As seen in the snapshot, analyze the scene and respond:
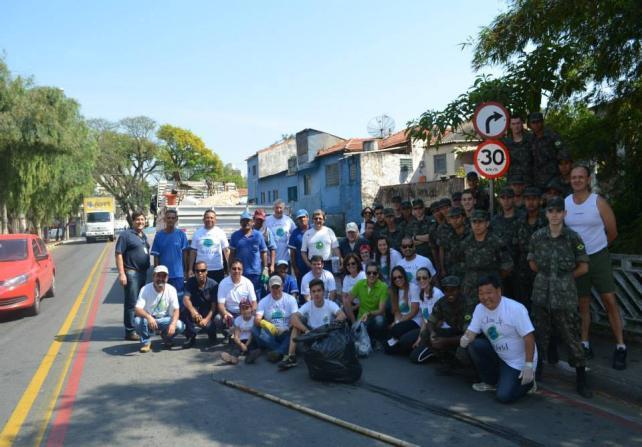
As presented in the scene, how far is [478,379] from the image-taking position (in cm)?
562

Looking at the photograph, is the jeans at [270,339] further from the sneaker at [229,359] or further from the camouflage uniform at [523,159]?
the camouflage uniform at [523,159]

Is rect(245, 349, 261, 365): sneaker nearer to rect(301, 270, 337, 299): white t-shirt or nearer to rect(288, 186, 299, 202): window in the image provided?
rect(301, 270, 337, 299): white t-shirt

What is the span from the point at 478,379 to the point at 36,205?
29.4m

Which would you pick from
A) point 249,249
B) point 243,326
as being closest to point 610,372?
point 243,326

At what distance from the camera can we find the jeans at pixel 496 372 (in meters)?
5.00

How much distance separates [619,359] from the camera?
18.3ft

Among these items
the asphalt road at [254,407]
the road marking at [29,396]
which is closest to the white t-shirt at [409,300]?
the asphalt road at [254,407]

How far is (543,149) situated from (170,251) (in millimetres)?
5374

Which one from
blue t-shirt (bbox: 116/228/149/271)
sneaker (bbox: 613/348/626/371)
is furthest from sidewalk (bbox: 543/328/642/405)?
blue t-shirt (bbox: 116/228/149/271)

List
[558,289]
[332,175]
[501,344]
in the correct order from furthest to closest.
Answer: [332,175]
[558,289]
[501,344]

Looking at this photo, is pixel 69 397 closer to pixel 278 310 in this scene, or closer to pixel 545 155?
pixel 278 310

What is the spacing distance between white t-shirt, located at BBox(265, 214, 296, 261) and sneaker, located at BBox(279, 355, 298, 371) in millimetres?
Answer: 2924

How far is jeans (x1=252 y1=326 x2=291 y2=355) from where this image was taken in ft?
22.6

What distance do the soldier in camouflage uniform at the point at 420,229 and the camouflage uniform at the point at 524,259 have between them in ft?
5.95
